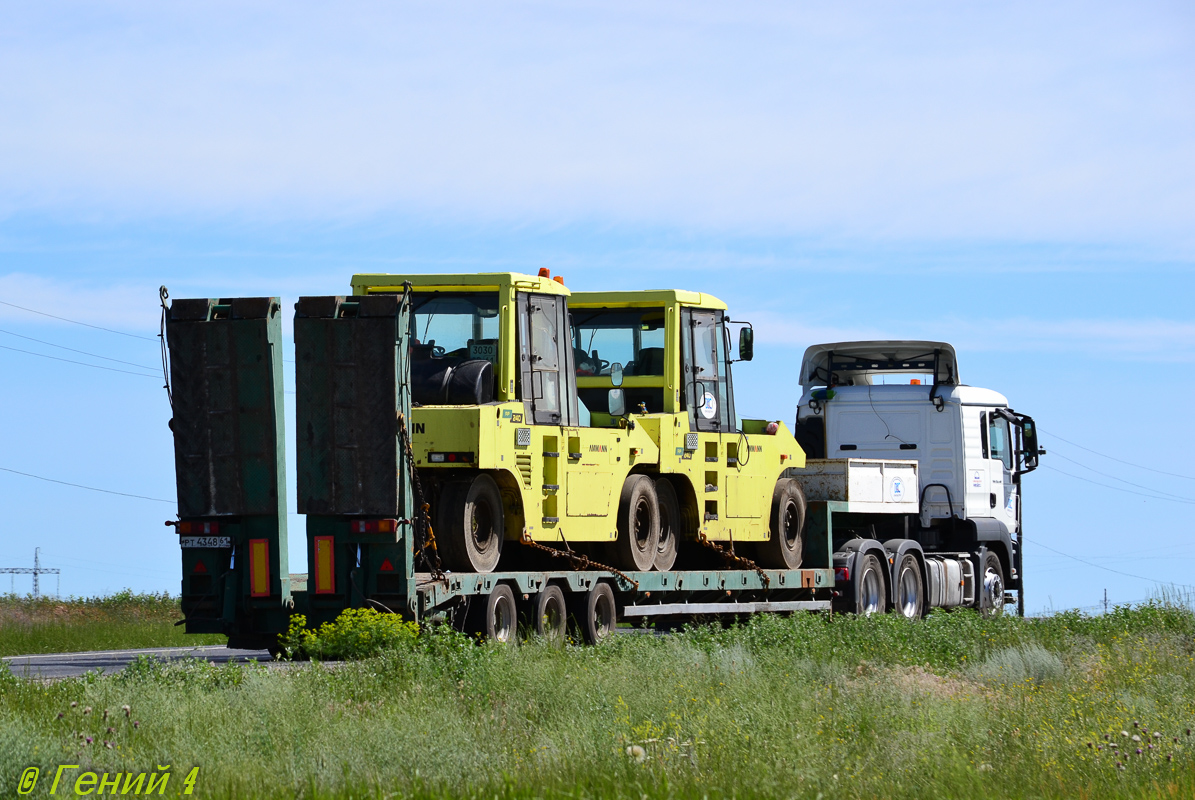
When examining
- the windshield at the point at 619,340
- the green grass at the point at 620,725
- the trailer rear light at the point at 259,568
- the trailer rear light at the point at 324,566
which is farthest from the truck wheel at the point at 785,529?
the trailer rear light at the point at 259,568

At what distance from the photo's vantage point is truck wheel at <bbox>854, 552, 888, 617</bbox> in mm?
22016

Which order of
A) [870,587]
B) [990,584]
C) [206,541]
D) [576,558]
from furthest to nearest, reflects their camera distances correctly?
[990,584] < [870,587] < [576,558] < [206,541]

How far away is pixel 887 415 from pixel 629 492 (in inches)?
328

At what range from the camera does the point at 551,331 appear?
16781 mm

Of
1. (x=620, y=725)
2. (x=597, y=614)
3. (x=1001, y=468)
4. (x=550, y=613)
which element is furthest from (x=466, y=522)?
(x=1001, y=468)

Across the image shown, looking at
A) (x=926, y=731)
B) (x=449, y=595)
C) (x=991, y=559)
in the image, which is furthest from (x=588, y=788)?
(x=991, y=559)

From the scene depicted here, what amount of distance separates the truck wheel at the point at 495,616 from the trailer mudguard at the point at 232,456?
1839 mm

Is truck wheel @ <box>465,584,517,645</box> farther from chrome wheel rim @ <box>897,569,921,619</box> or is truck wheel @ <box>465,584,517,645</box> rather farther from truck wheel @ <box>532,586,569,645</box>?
chrome wheel rim @ <box>897,569,921,619</box>

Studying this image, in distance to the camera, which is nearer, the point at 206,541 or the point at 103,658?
the point at 206,541

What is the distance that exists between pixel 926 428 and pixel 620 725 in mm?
15504

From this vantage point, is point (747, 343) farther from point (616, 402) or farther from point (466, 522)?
point (466, 522)

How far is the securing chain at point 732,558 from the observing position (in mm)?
19106

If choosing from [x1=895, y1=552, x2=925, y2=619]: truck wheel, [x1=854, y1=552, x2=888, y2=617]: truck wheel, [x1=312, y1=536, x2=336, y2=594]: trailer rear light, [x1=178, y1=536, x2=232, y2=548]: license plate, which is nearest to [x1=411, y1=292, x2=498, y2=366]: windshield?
[x1=312, y1=536, x2=336, y2=594]: trailer rear light

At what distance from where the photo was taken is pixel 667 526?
18.9 meters
